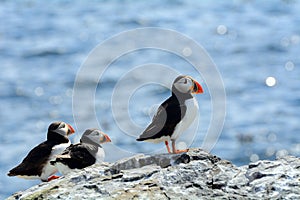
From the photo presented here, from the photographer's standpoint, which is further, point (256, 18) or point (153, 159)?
point (256, 18)

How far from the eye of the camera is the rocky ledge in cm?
849

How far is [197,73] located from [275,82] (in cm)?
392

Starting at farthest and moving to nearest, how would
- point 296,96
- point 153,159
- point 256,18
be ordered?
point 256,18 < point 296,96 < point 153,159

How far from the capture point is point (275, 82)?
1344 inches

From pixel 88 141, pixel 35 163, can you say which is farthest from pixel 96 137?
pixel 35 163

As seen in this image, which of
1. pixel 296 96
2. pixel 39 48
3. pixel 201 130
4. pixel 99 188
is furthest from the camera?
pixel 39 48

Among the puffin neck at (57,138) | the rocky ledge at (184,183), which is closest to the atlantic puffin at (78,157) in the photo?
the puffin neck at (57,138)

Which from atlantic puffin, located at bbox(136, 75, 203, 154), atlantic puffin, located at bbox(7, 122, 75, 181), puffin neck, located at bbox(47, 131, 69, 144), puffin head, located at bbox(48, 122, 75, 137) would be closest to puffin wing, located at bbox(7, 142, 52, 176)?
atlantic puffin, located at bbox(7, 122, 75, 181)

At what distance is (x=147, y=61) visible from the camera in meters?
35.7

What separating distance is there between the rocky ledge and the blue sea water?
16.0 m

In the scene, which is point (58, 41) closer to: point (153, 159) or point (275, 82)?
point (275, 82)

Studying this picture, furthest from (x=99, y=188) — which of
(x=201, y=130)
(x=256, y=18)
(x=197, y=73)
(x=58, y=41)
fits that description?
(x=256, y=18)

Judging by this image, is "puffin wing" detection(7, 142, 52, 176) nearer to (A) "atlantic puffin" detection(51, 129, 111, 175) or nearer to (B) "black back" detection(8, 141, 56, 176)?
(B) "black back" detection(8, 141, 56, 176)

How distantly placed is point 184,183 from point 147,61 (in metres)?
27.0
